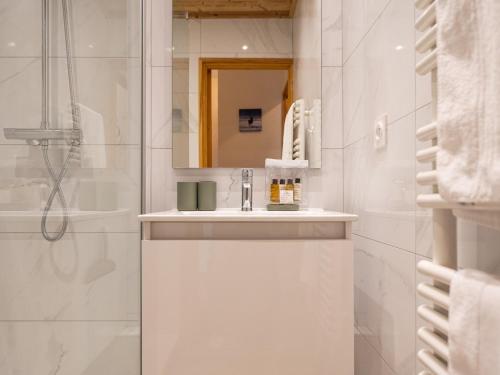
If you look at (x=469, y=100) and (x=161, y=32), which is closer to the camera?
(x=469, y=100)

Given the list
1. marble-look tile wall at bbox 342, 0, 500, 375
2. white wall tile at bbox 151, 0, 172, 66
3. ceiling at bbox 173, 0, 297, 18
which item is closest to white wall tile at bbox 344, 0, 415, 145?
marble-look tile wall at bbox 342, 0, 500, 375

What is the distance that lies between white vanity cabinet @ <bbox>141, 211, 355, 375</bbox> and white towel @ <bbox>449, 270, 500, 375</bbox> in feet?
1.74

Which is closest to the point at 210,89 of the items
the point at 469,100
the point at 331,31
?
the point at 331,31

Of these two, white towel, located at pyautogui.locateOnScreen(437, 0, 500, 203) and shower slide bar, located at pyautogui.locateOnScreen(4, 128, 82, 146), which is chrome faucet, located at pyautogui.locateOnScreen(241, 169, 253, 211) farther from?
white towel, located at pyautogui.locateOnScreen(437, 0, 500, 203)

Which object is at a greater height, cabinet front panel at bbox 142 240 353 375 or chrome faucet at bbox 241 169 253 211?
chrome faucet at bbox 241 169 253 211

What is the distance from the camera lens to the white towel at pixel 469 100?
0.40m

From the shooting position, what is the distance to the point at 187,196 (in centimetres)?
132

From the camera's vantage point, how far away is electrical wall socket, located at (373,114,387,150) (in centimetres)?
100

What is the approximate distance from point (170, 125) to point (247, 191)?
0.43 metres

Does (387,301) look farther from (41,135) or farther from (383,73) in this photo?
(41,135)

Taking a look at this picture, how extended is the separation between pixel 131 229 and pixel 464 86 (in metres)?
1.05

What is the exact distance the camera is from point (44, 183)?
2.89ft

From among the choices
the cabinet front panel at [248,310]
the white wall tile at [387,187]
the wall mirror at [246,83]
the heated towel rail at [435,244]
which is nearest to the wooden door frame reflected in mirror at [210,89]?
the wall mirror at [246,83]

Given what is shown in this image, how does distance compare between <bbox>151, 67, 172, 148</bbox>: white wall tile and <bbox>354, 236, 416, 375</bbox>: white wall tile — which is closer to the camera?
<bbox>354, 236, 416, 375</bbox>: white wall tile
